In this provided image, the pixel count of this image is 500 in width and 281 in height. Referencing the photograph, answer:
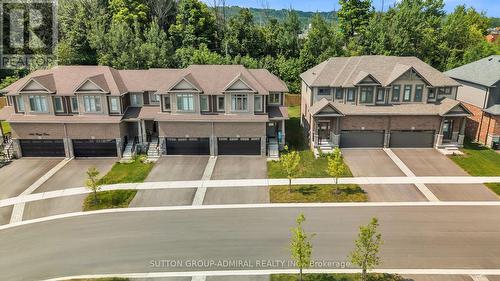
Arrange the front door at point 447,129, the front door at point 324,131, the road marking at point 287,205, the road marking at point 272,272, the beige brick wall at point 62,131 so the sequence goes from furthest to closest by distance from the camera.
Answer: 1. the front door at point 324,131
2. the front door at point 447,129
3. the beige brick wall at point 62,131
4. the road marking at point 287,205
5. the road marking at point 272,272

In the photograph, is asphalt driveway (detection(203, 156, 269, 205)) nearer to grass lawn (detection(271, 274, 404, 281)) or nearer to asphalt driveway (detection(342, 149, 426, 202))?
asphalt driveway (detection(342, 149, 426, 202))

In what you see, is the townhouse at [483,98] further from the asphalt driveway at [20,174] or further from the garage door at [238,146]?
the asphalt driveway at [20,174]

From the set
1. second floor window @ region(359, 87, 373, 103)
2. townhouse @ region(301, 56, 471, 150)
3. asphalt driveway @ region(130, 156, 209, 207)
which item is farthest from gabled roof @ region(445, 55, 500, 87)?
asphalt driveway @ region(130, 156, 209, 207)

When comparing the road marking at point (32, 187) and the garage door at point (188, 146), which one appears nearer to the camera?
the road marking at point (32, 187)

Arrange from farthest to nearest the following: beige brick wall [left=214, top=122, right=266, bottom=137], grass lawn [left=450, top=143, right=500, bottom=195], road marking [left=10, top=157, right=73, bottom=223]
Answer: beige brick wall [left=214, top=122, right=266, bottom=137]
grass lawn [left=450, top=143, right=500, bottom=195]
road marking [left=10, top=157, right=73, bottom=223]

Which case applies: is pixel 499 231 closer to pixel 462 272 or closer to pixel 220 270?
pixel 462 272

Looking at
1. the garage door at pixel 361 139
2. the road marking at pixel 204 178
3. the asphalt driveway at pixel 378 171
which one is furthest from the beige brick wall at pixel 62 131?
the asphalt driveway at pixel 378 171

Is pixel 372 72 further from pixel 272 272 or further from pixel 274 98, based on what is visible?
pixel 272 272

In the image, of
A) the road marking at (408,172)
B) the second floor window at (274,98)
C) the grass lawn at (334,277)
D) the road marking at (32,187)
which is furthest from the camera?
the second floor window at (274,98)
